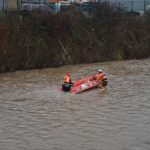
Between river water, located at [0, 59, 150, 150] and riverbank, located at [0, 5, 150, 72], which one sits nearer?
river water, located at [0, 59, 150, 150]

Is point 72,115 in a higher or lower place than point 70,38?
lower

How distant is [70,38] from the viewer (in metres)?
50.6

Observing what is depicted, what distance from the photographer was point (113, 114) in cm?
2338

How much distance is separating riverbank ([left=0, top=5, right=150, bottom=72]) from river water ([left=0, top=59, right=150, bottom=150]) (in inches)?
285

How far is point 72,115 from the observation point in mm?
23328

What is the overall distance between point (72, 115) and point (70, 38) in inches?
1088

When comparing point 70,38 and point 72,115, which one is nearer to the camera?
point 72,115

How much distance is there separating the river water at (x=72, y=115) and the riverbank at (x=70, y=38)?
7.25 m

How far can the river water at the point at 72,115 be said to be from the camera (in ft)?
60.1

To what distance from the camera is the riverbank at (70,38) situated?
4459 cm

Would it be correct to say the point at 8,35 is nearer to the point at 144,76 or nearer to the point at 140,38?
the point at 144,76

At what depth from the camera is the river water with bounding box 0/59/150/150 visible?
18.3 m

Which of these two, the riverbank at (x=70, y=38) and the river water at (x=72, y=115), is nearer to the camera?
the river water at (x=72, y=115)

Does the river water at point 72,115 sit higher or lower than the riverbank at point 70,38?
lower
